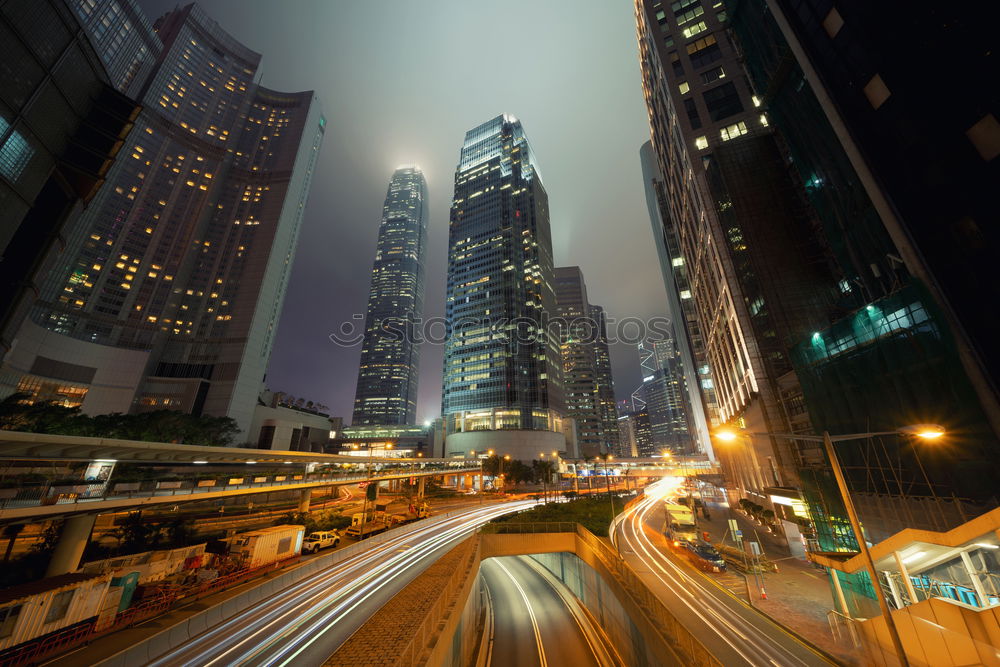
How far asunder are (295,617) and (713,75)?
8031 cm

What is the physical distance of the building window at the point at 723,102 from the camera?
5117 centimetres

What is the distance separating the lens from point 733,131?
164 feet

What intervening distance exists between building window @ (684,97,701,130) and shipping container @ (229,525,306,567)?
72.6 meters

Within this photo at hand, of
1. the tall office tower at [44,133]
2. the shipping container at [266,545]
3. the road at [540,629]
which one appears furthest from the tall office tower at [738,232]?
the tall office tower at [44,133]

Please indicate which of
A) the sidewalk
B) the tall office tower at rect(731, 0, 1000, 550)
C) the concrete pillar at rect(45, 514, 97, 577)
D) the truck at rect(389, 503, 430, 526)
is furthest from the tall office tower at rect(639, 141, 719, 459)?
the concrete pillar at rect(45, 514, 97, 577)

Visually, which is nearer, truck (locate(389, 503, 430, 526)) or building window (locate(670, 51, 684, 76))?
truck (locate(389, 503, 430, 526))

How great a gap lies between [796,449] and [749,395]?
11446 mm

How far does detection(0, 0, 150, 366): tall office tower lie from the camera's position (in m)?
25.7

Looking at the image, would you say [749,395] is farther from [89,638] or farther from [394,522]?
[89,638]

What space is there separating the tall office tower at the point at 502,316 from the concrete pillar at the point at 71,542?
90716 mm

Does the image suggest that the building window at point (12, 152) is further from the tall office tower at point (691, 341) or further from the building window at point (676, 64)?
the tall office tower at point (691, 341)

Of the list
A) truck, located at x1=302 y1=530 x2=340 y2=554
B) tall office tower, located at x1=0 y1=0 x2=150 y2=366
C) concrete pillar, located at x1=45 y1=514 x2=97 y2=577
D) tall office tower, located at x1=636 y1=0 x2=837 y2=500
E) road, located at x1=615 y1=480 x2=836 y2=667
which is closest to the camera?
road, located at x1=615 y1=480 x2=836 y2=667

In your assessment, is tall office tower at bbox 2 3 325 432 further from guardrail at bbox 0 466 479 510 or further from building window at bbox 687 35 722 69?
building window at bbox 687 35 722 69

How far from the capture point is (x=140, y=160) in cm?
9775
